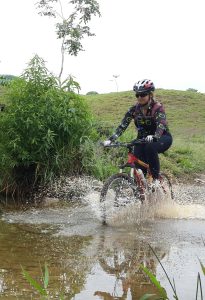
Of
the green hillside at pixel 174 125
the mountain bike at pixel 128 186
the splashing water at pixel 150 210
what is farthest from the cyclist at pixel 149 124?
the green hillside at pixel 174 125

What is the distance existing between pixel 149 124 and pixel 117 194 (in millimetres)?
1295

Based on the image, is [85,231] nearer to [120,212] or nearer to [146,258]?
[120,212]

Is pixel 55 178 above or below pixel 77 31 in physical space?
below

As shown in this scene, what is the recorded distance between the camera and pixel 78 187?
360 inches

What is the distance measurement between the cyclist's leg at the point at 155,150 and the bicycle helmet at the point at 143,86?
0.85 meters

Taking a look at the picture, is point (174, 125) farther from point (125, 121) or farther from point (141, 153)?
point (141, 153)

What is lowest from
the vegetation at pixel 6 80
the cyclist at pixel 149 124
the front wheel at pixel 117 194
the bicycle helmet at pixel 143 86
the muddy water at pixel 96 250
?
the muddy water at pixel 96 250

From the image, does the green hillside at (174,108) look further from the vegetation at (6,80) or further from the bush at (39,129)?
the bush at (39,129)

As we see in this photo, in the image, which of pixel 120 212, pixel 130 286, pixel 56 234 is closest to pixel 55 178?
pixel 120 212

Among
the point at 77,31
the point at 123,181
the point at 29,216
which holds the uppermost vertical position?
the point at 77,31

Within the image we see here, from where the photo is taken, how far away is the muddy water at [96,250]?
419 cm

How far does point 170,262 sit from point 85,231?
5.99ft

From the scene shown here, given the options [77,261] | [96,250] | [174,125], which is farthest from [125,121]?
[174,125]

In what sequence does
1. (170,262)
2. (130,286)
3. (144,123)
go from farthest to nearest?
(144,123), (170,262), (130,286)
